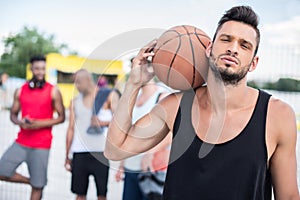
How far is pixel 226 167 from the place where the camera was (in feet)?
5.73

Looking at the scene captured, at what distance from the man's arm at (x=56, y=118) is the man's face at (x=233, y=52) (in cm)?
306

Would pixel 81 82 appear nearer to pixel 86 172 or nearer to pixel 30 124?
pixel 30 124

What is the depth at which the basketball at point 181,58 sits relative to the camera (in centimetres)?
198

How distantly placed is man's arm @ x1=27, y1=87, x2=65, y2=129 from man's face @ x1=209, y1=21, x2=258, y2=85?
3057 mm

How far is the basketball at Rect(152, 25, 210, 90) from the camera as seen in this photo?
6.50ft

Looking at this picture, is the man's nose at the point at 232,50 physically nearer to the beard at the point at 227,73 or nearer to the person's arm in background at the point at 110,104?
the beard at the point at 227,73

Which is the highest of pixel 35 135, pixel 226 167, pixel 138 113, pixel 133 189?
pixel 226 167

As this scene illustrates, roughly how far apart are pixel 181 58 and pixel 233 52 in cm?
41

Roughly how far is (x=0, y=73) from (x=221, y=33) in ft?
24.4

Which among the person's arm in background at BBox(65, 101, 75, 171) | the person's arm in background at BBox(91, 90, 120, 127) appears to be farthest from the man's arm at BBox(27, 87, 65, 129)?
the person's arm in background at BBox(91, 90, 120, 127)

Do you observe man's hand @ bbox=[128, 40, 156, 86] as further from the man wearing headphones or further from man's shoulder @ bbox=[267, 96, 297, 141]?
the man wearing headphones

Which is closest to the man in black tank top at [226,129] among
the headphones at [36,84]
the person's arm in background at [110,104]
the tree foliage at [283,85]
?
the person's arm in background at [110,104]

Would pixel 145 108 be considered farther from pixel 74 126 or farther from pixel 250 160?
pixel 250 160

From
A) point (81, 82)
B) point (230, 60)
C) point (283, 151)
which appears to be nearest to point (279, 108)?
point (283, 151)
